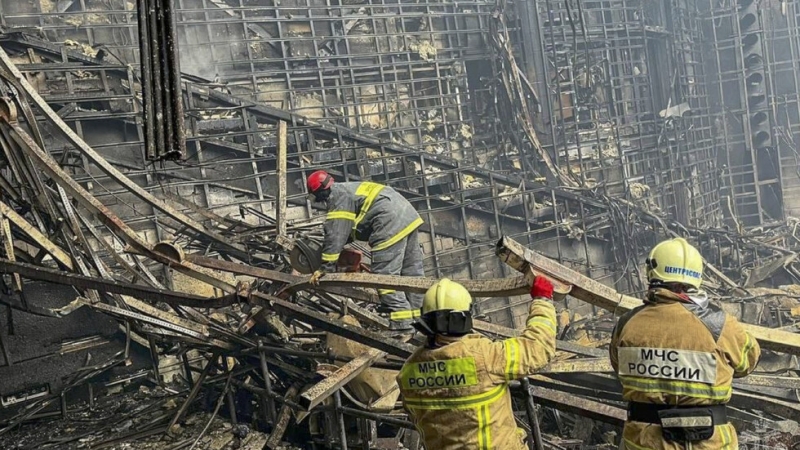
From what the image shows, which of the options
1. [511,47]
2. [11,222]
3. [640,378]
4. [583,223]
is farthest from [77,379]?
[511,47]

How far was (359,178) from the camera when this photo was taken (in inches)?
436

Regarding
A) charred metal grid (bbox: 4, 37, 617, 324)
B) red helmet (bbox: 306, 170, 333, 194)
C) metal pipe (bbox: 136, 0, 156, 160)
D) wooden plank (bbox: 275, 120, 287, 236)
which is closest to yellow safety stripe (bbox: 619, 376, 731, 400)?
metal pipe (bbox: 136, 0, 156, 160)

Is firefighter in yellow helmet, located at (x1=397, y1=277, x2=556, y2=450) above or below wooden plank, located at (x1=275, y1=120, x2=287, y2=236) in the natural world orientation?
below

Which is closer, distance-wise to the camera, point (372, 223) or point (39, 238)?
point (39, 238)

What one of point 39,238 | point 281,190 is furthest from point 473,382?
point 281,190

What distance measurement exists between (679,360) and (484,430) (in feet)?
3.22

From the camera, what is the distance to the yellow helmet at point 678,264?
3045 millimetres

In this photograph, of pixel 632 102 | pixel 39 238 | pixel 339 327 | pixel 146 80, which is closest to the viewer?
pixel 146 80

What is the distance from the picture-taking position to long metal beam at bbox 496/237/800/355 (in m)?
3.31

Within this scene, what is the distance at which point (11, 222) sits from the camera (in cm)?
585

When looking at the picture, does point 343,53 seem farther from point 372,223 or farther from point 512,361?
point 512,361

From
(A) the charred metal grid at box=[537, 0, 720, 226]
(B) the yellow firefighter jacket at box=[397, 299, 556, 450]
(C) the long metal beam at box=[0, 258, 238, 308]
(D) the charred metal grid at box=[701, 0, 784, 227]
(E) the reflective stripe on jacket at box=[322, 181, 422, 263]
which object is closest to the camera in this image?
(B) the yellow firefighter jacket at box=[397, 299, 556, 450]

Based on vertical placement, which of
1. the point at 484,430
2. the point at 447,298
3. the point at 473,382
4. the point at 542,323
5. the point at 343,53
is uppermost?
the point at 343,53

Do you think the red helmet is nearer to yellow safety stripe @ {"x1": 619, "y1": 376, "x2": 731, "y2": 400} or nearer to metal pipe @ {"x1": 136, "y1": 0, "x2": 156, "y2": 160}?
metal pipe @ {"x1": 136, "y1": 0, "x2": 156, "y2": 160}
